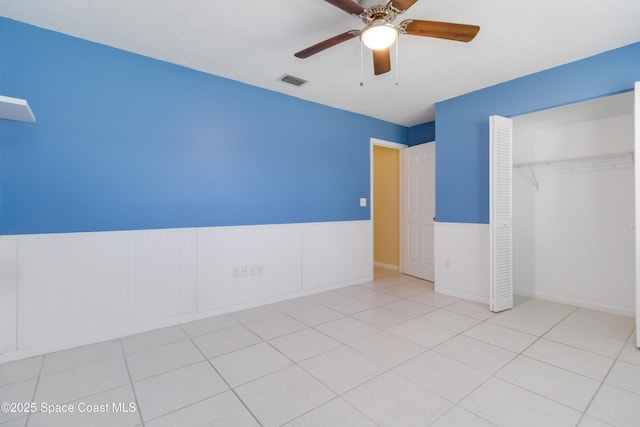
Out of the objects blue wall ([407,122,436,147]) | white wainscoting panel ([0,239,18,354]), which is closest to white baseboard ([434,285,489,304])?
blue wall ([407,122,436,147])

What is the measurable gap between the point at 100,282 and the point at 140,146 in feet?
4.18

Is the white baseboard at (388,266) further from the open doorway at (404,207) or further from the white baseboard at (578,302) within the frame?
the white baseboard at (578,302)

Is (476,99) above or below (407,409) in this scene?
above

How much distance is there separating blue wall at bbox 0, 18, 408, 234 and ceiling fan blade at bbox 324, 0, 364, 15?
197 cm

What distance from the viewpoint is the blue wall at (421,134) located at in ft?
15.9

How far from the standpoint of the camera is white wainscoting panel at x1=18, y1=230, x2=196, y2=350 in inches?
92.0

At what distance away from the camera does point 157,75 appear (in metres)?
2.87

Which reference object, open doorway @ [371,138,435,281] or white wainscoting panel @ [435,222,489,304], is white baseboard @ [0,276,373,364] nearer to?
white wainscoting panel @ [435,222,489,304]

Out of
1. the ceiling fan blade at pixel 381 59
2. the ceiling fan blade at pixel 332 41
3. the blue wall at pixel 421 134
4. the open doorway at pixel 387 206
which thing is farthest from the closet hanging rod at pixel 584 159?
the ceiling fan blade at pixel 332 41

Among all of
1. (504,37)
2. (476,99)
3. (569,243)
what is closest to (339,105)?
(476,99)

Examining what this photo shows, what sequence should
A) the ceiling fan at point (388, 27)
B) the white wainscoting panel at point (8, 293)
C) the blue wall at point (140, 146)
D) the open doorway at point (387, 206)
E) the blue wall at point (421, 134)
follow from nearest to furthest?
the ceiling fan at point (388, 27), the white wainscoting panel at point (8, 293), the blue wall at point (140, 146), the blue wall at point (421, 134), the open doorway at point (387, 206)

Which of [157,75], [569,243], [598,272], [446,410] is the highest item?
[157,75]

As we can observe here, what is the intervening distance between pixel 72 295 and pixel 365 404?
2488 mm

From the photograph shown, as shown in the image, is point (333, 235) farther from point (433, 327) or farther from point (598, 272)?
point (598, 272)
